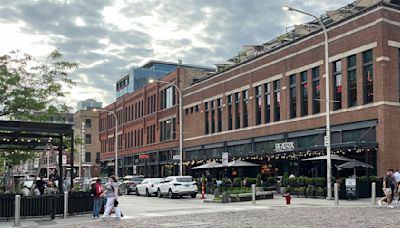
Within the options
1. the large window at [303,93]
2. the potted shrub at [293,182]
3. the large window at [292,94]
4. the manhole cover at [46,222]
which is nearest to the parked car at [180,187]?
the potted shrub at [293,182]

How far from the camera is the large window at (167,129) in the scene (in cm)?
6300

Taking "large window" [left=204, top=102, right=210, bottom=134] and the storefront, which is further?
"large window" [left=204, top=102, right=210, bottom=134]

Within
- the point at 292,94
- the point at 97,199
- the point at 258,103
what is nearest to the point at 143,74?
the point at 258,103

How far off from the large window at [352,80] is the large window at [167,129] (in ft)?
96.6

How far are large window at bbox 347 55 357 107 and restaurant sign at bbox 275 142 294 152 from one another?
6.41 m

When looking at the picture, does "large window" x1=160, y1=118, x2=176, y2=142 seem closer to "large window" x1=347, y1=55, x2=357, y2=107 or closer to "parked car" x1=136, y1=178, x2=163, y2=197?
"parked car" x1=136, y1=178, x2=163, y2=197

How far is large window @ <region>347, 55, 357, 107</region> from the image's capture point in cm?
3441

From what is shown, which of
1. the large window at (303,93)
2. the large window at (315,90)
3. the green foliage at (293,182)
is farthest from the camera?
the large window at (303,93)

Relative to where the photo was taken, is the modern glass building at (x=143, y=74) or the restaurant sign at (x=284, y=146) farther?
the modern glass building at (x=143, y=74)

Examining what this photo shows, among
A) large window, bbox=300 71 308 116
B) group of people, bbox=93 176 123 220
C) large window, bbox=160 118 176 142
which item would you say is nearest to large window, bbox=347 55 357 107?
large window, bbox=300 71 308 116

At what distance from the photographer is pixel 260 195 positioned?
105 ft

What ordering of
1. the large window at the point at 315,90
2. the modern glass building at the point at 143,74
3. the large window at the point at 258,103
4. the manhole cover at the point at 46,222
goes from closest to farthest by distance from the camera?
the manhole cover at the point at 46,222
the large window at the point at 315,90
the large window at the point at 258,103
the modern glass building at the point at 143,74

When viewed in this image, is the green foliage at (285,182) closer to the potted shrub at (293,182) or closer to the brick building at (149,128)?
the potted shrub at (293,182)

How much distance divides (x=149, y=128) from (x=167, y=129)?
676cm
